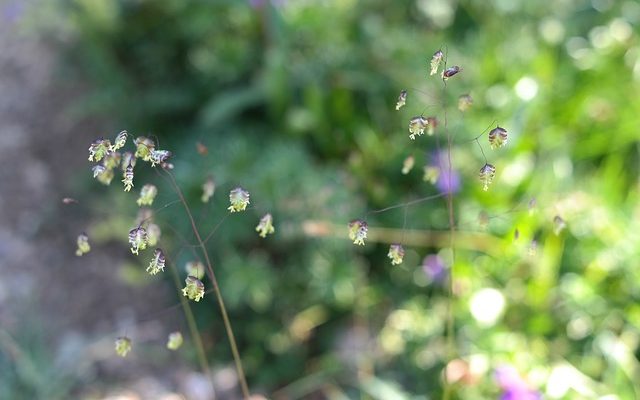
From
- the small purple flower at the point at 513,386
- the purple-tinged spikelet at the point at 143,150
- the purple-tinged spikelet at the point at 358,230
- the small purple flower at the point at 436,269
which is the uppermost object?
the purple-tinged spikelet at the point at 143,150

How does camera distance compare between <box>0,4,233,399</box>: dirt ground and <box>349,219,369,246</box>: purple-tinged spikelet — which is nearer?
<box>349,219,369,246</box>: purple-tinged spikelet

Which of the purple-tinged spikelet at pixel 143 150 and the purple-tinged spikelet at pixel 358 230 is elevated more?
the purple-tinged spikelet at pixel 143 150

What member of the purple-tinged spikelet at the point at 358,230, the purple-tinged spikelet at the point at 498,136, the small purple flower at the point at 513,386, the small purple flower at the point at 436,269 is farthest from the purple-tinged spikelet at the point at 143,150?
the small purple flower at the point at 436,269

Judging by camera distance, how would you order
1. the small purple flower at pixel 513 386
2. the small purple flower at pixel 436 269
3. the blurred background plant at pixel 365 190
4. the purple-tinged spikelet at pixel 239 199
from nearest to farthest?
the purple-tinged spikelet at pixel 239 199
the small purple flower at pixel 513 386
the blurred background plant at pixel 365 190
the small purple flower at pixel 436 269

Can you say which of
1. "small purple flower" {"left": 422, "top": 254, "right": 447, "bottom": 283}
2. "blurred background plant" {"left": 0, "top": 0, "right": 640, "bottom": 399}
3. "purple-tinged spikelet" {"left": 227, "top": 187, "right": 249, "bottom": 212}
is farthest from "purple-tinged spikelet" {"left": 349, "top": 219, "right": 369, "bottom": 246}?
"small purple flower" {"left": 422, "top": 254, "right": 447, "bottom": 283}

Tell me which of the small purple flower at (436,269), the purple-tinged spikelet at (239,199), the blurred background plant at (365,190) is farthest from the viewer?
the small purple flower at (436,269)

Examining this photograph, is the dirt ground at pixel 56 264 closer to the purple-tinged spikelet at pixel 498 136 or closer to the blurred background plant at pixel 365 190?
the blurred background plant at pixel 365 190

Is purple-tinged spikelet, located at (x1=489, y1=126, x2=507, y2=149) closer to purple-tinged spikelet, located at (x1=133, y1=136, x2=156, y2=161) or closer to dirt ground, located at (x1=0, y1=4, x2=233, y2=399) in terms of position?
purple-tinged spikelet, located at (x1=133, y1=136, x2=156, y2=161)

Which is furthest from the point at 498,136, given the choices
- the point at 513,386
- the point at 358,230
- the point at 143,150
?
the point at 513,386
